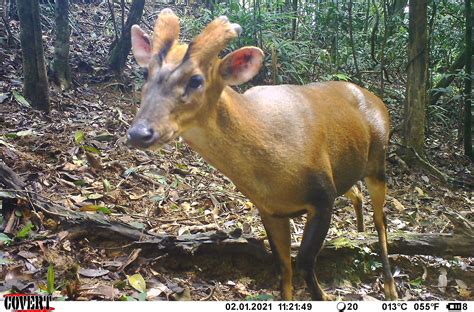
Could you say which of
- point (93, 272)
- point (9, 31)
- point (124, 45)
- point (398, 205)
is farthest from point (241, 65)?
point (9, 31)

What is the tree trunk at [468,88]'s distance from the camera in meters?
8.55

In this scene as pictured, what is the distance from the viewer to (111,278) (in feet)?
12.2

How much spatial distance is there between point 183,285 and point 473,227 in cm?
251

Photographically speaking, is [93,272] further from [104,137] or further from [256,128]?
[104,137]

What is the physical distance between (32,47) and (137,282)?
416 centimetres

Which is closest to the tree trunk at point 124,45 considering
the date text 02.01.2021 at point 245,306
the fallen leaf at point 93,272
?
the fallen leaf at point 93,272

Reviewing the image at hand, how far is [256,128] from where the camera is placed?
3.35 metres

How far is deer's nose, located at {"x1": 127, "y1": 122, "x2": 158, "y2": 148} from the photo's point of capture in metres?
2.64

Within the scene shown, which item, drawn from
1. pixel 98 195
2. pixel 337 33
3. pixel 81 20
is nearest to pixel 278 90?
pixel 98 195

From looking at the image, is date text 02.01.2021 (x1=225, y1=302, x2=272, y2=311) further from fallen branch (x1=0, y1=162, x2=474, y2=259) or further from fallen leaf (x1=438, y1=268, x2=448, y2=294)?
fallen leaf (x1=438, y1=268, x2=448, y2=294)

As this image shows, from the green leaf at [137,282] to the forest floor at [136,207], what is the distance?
0.6 inches

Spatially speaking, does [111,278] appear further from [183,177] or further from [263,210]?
[183,177]

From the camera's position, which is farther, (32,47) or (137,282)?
(32,47)

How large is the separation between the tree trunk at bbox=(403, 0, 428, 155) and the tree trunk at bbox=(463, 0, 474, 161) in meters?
1.26
